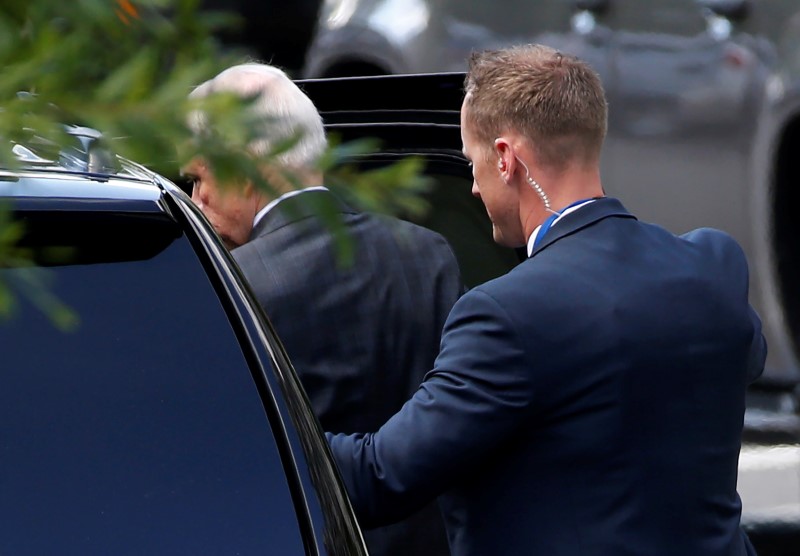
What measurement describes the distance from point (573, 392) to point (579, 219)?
0.30 metres

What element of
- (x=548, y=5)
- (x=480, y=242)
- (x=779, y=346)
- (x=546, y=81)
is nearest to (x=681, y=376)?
(x=546, y=81)

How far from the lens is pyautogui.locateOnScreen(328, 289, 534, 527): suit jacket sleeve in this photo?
233 centimetres

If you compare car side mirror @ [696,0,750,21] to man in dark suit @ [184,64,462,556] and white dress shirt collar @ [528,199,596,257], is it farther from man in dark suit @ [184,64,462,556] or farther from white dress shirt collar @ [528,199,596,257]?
white dress shirt collar @ [528,199,596,257]

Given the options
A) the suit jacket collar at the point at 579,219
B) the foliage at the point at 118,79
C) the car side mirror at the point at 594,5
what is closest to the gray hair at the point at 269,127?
the foliage at the point at 118,79

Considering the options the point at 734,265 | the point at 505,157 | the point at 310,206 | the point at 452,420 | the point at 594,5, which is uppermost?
the point at 310,206

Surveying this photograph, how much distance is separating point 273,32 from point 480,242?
6.43m

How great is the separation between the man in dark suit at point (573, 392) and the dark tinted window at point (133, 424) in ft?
1.68

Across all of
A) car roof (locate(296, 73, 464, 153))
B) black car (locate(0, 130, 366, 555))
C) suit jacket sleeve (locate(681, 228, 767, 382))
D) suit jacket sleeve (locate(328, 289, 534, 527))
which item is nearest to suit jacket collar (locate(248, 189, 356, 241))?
black car (locate(0, 130, 366, 555))

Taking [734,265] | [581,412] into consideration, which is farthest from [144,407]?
[734,265]

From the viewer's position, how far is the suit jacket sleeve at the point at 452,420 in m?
2.33

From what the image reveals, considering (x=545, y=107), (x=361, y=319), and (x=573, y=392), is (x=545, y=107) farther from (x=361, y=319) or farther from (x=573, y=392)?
(x=361, y=319)

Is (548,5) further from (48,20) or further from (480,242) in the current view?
(48,20)

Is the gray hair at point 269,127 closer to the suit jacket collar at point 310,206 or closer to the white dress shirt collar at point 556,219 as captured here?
the suit jacket collar at point 310,206

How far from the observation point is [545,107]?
254 cm
